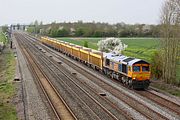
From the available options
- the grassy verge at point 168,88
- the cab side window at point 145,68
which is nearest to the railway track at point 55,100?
the cab side window at point 145,68

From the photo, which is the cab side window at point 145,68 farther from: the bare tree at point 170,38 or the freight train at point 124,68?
the bare tree at point 170,38

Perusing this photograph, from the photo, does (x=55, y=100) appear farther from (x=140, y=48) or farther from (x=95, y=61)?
(x=140, y=48)

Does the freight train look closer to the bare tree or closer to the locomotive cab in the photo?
the locomotive cab

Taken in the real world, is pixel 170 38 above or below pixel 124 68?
above

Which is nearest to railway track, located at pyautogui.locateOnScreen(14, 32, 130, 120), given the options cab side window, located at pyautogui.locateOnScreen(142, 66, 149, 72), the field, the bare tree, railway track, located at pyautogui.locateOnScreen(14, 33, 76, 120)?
railway track, located at pyautogui.locateOnScreen(14, 33, 76, 120)

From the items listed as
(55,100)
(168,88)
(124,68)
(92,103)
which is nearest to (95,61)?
(124,68)

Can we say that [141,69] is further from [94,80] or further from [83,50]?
[83,50]

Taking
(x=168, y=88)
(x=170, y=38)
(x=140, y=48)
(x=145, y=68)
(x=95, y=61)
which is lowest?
(x=168, y=88)

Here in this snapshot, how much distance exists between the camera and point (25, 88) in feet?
109

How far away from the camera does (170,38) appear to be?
38625 mm

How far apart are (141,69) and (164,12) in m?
9.95

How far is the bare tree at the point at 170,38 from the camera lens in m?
37.5

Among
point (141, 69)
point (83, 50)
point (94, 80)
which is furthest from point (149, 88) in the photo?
point (83, 50)

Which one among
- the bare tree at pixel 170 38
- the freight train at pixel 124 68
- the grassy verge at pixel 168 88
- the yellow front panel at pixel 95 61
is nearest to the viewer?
the grassy verge at pixel 168 88
